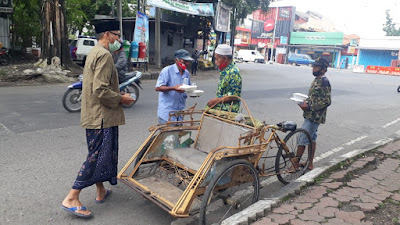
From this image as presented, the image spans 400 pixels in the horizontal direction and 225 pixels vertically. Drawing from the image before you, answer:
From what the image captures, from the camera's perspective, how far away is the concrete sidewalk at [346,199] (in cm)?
306

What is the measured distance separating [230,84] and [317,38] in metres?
50.9

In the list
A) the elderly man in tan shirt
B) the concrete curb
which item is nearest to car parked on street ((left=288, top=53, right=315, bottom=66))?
the concrete curb

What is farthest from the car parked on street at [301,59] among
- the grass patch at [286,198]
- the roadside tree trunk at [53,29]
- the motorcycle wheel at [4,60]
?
the grass patch at [286,198]

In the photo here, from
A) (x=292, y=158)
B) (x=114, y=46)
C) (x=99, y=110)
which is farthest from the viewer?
(x=292, y=158)

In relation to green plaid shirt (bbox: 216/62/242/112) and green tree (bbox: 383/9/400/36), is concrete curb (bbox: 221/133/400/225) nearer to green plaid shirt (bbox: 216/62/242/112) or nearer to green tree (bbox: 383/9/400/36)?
green plaid shirt (bbox: 216/62/242/112)

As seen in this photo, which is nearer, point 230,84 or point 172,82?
point 230,84

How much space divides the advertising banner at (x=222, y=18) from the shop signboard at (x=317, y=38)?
32.0 m

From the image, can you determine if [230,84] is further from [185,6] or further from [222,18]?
[222,18]

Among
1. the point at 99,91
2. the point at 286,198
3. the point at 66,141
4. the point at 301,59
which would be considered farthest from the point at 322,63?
the point at 301,59

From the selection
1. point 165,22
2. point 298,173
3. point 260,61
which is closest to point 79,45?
point 165,22

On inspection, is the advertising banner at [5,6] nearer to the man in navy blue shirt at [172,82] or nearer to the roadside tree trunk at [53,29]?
the roadside tree trunk at [53,29]

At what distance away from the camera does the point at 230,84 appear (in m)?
4.03

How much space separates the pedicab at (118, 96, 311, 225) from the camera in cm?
298

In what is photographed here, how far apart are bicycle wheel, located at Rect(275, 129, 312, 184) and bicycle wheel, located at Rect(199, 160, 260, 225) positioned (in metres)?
0.66
